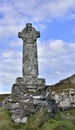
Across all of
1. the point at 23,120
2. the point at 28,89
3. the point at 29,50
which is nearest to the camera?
the point at 23,120

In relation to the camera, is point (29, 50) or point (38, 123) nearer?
point (38, 123)

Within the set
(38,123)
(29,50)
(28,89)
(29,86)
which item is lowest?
(38,123)

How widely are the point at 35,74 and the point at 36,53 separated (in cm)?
153

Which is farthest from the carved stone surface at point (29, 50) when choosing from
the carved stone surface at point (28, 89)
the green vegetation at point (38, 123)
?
the green vegetation at point (38, 123)

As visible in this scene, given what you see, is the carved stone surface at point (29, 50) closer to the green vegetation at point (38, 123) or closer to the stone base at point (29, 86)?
the stone base at point (29, 86)

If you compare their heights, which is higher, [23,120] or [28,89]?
[28,89]

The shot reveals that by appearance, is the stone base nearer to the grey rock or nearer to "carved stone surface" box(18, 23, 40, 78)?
"carved stone surface" box(18, 23, 40, 78)

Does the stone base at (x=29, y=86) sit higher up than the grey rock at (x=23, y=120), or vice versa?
the stone base at (x=29, y=86)

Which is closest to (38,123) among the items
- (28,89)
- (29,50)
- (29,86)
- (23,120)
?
(23,120)

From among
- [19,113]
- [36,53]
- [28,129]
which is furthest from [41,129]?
[36,53]

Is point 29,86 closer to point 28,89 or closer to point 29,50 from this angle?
point 28,89

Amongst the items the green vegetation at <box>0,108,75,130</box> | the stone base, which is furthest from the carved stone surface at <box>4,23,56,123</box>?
the green vegetation at <box>0,108,75,130</box>

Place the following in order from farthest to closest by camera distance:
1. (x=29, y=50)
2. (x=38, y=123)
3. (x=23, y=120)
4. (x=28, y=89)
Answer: (x=29, y=50), (x=28, y=89), (x=23, y=120), (x=38, y=123)

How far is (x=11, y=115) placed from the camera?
28297mm
